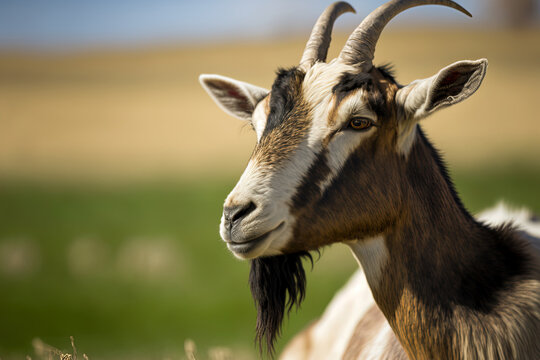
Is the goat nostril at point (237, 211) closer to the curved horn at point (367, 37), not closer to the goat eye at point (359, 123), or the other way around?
the goat eye at point (359, 123)

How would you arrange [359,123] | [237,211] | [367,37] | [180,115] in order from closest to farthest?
[237,211], [359,123], [367,37], [180,115]

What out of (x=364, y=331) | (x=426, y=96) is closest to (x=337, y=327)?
(x=364, y=331)

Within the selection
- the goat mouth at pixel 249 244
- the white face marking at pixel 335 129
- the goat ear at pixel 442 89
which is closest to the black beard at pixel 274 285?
the goat mouth at pixel 249 244

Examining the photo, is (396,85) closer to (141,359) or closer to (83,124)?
(141,359)

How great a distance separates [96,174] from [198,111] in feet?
29.9

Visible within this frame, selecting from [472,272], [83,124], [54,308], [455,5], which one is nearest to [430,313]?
[472,272]

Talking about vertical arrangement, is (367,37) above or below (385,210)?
above

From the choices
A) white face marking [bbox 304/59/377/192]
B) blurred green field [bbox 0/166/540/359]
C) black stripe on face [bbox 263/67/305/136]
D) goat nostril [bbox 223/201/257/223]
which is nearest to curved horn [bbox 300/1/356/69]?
black stripe on face [bbox 263/67/305/136]

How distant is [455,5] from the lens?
12.8ft

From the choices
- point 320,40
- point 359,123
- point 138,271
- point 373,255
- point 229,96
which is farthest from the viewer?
point 138,271

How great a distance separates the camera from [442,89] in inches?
134

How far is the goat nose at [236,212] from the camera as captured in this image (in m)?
3.12

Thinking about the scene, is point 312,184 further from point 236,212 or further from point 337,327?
point 337,327

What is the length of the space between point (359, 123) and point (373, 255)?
2.43 ft
